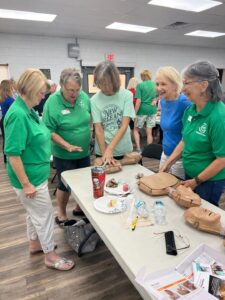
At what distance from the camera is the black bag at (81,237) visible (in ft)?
6.11

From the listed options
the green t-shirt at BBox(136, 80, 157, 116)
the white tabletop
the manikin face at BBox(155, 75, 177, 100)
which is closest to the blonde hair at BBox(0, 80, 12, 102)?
the green t-shirt at BBox(136, 80, 157, 116)

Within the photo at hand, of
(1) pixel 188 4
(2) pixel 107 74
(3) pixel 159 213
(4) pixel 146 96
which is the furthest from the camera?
(4) pixel 146 96

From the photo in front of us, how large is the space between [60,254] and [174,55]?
27.3 feet

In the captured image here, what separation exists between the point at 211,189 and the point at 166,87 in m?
0.77

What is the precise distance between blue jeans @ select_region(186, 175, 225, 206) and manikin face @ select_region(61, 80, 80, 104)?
41.3 inches

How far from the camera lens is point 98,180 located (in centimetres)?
125

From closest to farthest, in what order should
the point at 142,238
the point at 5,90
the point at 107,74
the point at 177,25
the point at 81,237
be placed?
1. the point at 142,238
2. the point at 107,74
3. the point at 81,237
4. the point at 5,90
5. the point at 177,25

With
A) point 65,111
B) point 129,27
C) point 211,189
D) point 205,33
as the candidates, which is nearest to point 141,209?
point 211,189

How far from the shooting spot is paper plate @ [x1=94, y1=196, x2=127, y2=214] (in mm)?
1151

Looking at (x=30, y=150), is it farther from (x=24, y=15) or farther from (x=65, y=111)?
(x=24, y=15)

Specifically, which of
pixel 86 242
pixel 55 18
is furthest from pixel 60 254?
pixel 55 18

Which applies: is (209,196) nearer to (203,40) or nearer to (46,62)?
(46,62)

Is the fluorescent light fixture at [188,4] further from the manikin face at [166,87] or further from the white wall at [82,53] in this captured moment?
the white wall at [82,53]

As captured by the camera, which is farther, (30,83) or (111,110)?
(111,110)
